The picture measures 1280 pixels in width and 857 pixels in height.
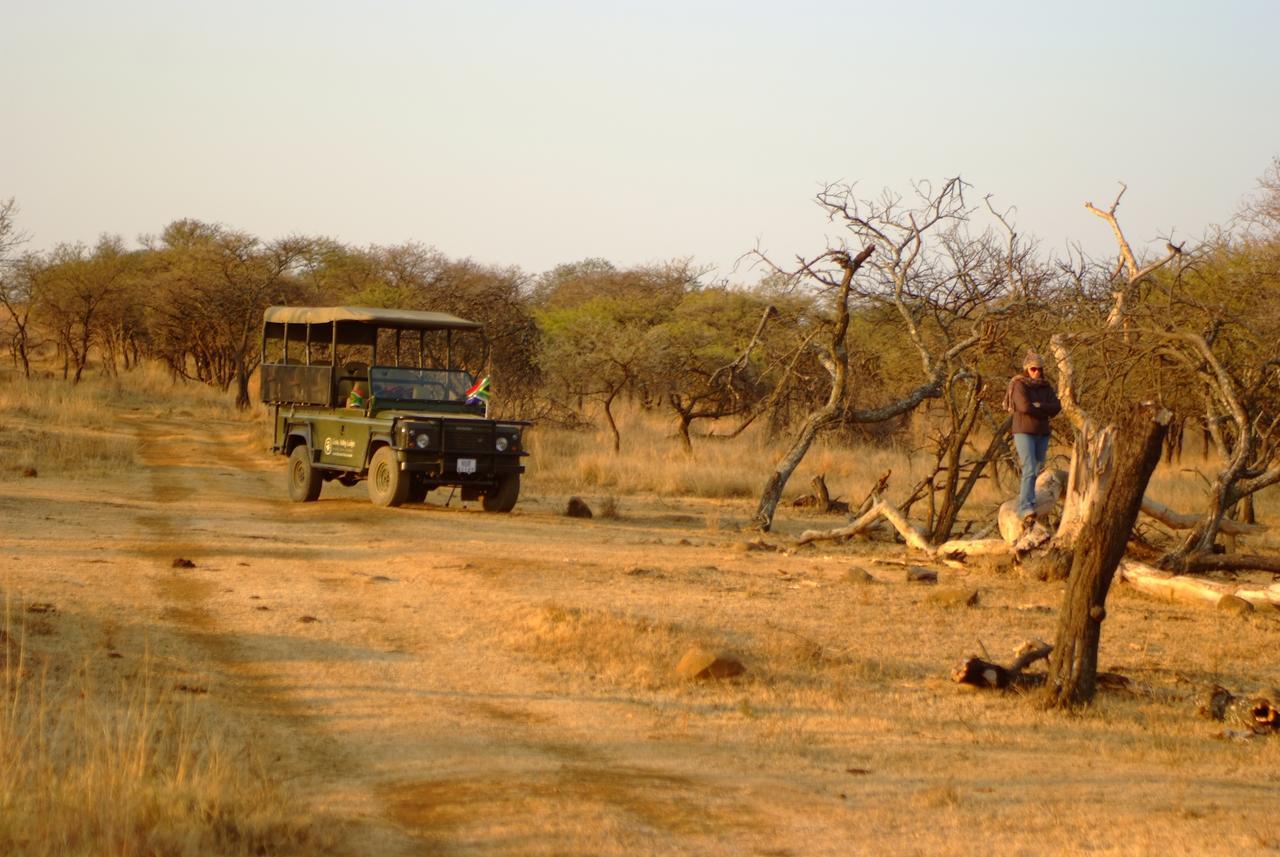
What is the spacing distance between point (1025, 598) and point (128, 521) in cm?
878

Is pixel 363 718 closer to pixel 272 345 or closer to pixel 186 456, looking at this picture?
pixel 186 456

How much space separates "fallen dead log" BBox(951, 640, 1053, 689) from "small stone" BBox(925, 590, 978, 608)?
2668 millimetres

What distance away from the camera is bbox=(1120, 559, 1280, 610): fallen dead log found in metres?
10.4

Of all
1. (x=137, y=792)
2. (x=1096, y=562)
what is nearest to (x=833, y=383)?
(x=1096, y=562)

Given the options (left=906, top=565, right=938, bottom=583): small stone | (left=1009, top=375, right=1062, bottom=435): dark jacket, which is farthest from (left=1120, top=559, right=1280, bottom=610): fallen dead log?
(left=906, top=565, right=938, bottom=583): small stone

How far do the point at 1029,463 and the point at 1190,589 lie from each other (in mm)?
1905

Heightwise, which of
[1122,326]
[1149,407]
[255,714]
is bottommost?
[255,714]

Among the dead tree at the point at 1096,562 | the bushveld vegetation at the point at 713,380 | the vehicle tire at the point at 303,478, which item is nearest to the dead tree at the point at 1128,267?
the bushveld vegetation at the point at 713,380

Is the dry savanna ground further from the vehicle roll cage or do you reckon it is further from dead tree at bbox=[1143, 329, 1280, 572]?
the vehicle roll cage

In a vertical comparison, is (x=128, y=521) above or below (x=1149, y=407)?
below

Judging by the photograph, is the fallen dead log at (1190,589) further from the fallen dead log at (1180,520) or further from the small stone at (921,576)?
the small stone at (921,576)

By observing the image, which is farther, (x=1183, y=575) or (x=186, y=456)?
(x=186, y=456)

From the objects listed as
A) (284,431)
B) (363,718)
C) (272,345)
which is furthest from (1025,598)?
(272,345)

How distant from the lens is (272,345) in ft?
118
